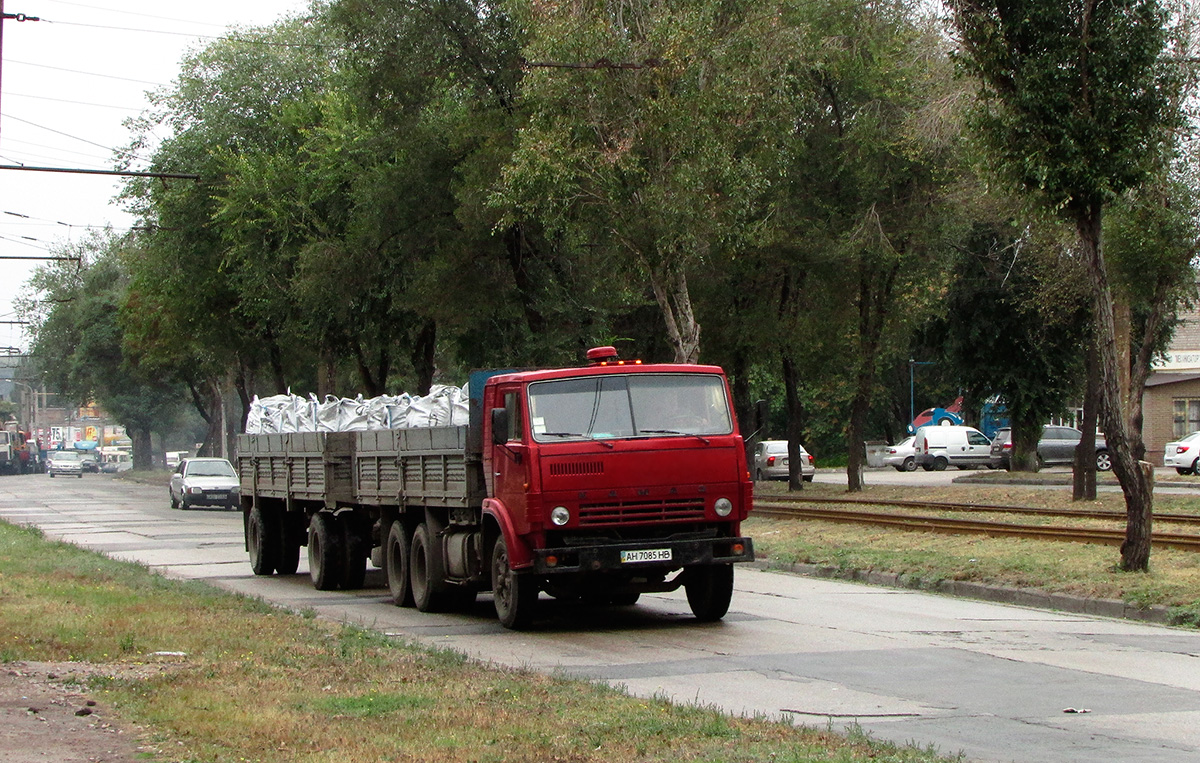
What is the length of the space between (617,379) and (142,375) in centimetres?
5921

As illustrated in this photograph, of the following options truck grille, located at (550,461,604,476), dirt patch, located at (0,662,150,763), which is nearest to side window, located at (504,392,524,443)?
truck grille, located at (550,461,604,476)

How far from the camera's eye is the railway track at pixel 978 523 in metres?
19.5

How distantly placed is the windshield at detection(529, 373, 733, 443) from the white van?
161 ft

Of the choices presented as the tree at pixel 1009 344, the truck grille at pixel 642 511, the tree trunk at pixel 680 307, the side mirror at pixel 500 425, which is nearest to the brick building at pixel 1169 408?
the tree at pixel 1009 344

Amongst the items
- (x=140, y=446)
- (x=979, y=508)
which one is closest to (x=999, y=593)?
(x=979, y=508)

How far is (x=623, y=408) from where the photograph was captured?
12914mm

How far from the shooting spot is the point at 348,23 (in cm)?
3105

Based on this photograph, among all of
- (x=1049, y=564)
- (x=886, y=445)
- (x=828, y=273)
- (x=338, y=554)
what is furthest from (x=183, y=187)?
(x=886, y=445)

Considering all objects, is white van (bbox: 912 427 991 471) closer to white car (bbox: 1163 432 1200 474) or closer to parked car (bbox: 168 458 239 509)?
white car (bbox: 1163 432 1200 474)

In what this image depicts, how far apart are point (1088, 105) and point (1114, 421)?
3488mm

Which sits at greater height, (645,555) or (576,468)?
(576,468)

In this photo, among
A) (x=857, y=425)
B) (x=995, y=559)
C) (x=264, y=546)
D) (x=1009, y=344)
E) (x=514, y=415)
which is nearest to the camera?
(x=514, y=415)

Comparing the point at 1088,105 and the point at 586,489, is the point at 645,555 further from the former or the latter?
the point at 1088,105

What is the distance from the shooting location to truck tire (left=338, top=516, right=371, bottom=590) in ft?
58.7
